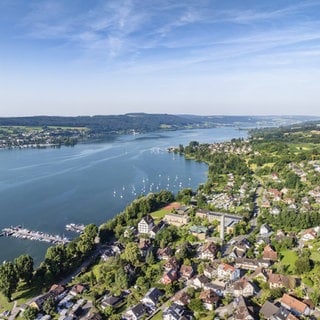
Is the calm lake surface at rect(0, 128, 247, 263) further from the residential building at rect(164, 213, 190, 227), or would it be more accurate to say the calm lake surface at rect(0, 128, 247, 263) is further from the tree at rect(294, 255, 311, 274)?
the tree at rect(294, 255, 311, 274)

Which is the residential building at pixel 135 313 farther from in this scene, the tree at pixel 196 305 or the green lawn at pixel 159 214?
the green lawn at pixel 159 214

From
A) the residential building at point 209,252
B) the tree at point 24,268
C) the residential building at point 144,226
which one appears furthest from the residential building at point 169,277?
the tree at point 24,268

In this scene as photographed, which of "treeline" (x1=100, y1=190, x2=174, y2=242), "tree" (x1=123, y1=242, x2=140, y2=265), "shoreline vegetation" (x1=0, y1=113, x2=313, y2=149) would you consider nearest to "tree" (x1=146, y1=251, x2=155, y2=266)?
"tree" (x1=123, y1=242, x2=140, y2=265)

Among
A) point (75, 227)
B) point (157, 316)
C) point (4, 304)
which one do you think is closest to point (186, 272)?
point (157, 316)

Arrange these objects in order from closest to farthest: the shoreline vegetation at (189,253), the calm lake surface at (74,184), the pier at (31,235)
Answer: the shoreline vegetation at (189,253)
the pier at (31,235)
the calm lake surface at (74,184)

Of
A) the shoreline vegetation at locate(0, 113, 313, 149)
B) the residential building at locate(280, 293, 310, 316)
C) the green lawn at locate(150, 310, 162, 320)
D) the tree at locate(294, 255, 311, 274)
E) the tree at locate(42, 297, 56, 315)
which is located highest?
the shoreline vegetation at locate(0, 113, 313, 149)

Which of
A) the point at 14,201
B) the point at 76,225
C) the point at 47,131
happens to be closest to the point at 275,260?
the point at 76,225
